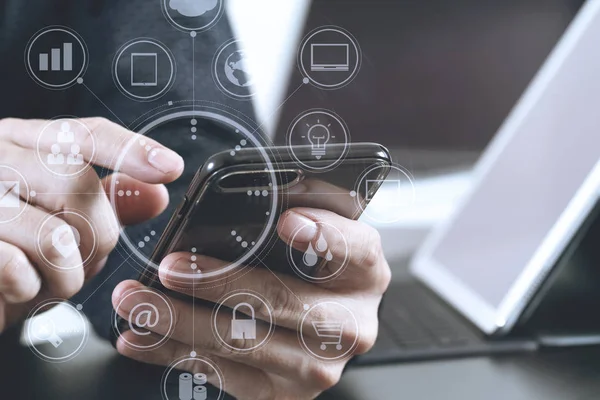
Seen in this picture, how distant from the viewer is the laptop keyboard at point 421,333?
467 millimetres

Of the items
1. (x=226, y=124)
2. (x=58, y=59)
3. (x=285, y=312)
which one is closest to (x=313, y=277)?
(x=285, y=312)

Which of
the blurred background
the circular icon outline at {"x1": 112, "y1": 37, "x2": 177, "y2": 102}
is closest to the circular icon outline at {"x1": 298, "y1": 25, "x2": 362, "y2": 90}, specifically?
the blurred background

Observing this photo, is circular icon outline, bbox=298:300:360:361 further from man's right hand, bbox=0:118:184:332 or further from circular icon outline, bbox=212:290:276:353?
man's right hand, bbox=0:118:184:332

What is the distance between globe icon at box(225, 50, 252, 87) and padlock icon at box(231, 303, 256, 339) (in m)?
0.18

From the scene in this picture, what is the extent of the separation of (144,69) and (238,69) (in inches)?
3.0

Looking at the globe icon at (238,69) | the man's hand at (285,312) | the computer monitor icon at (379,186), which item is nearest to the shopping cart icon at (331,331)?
the man's hand at (285,312)

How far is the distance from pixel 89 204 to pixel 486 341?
38cm

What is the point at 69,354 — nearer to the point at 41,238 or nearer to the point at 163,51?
the point at 41,238

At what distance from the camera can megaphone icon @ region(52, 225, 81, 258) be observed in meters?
0.43

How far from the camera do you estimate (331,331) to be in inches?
17.6

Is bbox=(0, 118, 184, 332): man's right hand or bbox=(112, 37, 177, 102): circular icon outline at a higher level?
bbox=(112, 37, 177, 102): circular icon outline

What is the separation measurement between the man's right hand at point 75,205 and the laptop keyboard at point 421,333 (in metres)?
0.22

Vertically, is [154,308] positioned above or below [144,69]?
below

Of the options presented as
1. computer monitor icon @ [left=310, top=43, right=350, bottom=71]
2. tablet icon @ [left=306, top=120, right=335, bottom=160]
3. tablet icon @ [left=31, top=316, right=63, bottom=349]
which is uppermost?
computer monitor icon @ [left=310, top=43, right=350, bottom=71]
